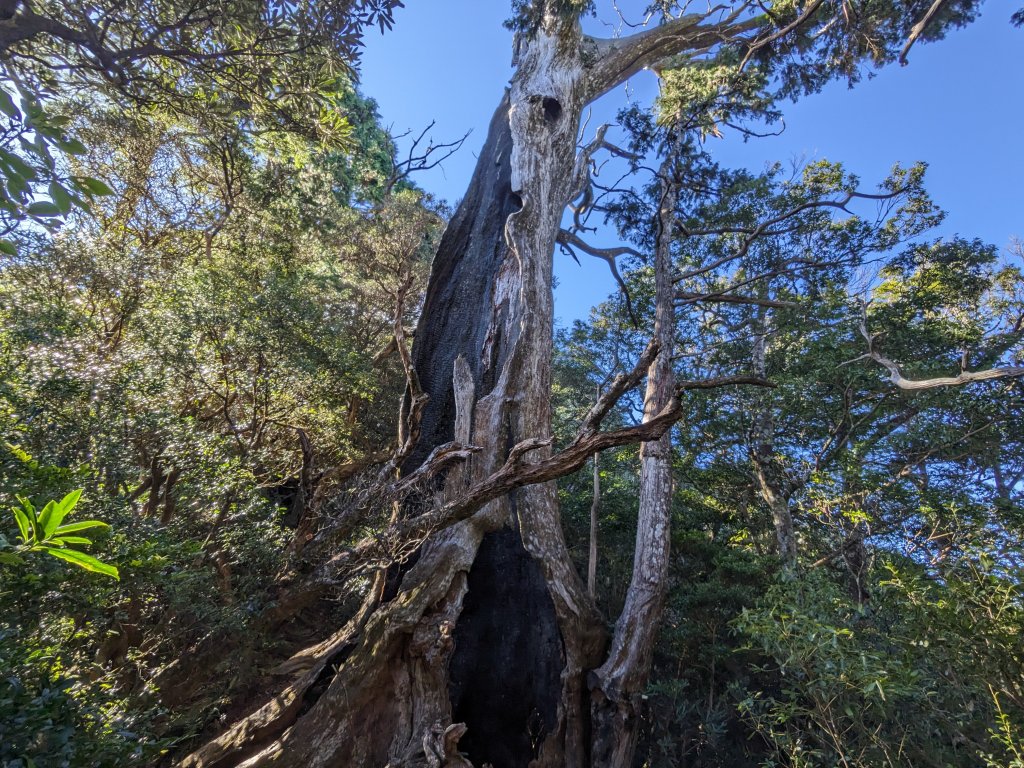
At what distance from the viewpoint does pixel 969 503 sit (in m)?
5.01

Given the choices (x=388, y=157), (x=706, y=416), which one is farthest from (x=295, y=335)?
(x=388, y=157)

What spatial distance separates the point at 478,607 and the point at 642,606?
54.9 inches

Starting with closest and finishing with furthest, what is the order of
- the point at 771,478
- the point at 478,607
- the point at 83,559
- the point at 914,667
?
the point at 83,559, the point at 914,667, the point at 478,607, the point at 771,478

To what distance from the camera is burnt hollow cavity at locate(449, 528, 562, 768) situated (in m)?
3.27

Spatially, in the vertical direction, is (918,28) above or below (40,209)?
above

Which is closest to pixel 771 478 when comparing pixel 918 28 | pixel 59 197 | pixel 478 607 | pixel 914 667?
pixel 914 667

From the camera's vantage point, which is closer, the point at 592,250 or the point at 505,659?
the point at 505,659

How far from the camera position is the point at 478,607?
369 cm

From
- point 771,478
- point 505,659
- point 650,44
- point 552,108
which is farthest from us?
point 650,44

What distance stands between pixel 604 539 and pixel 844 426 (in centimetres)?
355

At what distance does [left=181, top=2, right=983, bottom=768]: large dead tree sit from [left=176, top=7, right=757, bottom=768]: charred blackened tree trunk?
0.04ft

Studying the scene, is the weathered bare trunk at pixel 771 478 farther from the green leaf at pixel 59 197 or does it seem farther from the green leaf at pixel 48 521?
the green leaf at pixel 59 197

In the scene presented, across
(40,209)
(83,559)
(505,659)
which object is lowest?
(505,659)

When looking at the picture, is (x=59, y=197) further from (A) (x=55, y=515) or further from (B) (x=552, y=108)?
(B) (x=552, y=108)
